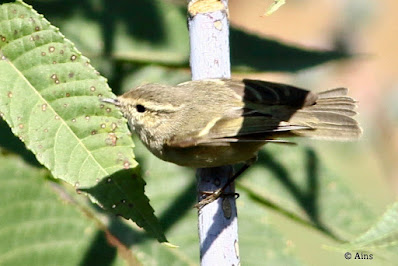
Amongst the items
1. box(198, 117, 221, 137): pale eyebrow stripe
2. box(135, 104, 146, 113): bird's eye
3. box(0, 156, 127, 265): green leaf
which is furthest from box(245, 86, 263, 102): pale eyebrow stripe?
box(0, 156, 127, 265): green leaf

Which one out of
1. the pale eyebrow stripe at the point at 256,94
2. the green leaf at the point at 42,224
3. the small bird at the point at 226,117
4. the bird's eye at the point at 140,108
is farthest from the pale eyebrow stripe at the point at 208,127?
the green leaf at the point at 42,224

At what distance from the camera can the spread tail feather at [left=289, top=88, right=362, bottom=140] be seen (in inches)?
114

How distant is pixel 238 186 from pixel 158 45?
24.7 inches

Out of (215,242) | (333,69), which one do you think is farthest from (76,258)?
(333,69)

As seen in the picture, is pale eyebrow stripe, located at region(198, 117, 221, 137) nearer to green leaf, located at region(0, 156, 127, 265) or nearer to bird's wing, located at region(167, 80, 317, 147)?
bird's wing, located at region(167, 80, 317, 147)

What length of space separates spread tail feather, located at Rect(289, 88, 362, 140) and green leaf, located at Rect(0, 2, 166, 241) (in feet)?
3.96

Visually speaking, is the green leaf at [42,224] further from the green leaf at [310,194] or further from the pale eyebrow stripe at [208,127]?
the pale eyebrow stripe at [208,127]

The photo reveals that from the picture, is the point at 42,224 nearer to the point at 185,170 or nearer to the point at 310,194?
the point at 185,170

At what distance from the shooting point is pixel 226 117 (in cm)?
280

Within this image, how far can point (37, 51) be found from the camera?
1765 millimetres

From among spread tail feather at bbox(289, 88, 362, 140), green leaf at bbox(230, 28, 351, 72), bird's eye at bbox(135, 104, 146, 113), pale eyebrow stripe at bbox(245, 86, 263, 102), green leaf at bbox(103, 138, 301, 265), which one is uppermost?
green leaf at bbox(230, 28, 351, 72)

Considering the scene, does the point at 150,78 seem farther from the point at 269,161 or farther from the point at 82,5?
the point at 269,161

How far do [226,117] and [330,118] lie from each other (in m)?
0.48

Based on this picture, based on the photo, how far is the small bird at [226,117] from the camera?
8.82 ft
